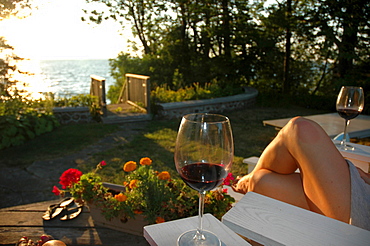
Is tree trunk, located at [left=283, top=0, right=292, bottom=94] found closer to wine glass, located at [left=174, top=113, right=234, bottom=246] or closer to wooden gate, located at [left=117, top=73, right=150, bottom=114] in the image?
wooden gate, located at [left=117, top=73, right=150, bottom=114]

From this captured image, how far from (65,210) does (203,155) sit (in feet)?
5.19

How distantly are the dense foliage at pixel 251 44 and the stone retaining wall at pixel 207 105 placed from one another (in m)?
1.14

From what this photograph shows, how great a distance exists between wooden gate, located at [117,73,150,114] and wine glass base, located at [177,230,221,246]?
649 centimetres

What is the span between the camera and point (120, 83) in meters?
11.2

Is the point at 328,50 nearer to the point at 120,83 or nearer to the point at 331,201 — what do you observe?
the point at 120,83

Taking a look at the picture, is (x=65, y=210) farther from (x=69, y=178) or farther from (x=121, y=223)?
(x=121, y=223)

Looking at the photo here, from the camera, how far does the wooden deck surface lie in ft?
5.70

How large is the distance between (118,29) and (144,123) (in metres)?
6.44

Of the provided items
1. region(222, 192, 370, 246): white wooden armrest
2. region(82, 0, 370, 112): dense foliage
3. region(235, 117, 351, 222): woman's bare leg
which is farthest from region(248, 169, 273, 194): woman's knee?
region(82, 0, 370, 112): dense foliage

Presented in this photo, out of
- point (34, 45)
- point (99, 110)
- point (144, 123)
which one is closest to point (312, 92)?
point (144, 123)

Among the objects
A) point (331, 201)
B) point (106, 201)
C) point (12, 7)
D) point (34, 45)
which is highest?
point (12, 7)

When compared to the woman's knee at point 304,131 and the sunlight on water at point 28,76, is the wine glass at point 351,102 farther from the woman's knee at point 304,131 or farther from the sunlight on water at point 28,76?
the sunlight on water at point 28,76

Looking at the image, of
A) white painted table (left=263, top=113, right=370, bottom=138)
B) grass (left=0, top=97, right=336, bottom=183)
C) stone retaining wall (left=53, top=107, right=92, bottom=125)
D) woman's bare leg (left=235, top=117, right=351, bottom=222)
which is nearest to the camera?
woman's bare leg (left=235, top=117, right=351, bottom=222)

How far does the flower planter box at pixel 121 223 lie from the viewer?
190cm
